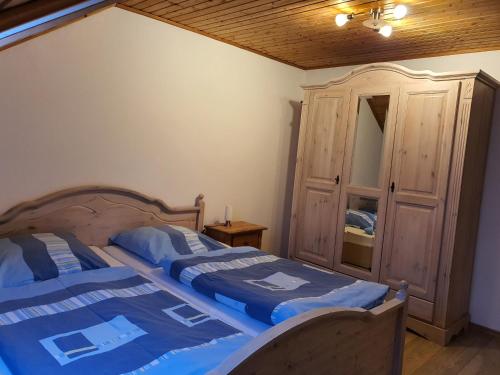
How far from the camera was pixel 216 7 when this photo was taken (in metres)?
2.65

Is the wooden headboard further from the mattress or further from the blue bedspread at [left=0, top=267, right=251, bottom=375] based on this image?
the blue bedspread at [left=0, top=267, right=251, bottom=375]

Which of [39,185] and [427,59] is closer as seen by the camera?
[39,185]

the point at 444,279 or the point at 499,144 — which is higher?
the point at 499,144

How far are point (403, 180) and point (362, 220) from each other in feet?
1.61

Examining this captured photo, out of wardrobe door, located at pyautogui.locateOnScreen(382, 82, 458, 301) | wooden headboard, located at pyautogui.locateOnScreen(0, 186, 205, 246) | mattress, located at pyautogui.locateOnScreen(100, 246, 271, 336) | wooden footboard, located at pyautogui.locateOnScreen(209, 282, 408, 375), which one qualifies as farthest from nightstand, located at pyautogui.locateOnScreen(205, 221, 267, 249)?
wooden footboard, located at pyautogui.locateOnScreen(209, 282, 408, 375)

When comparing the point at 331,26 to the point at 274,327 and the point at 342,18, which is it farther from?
the point at 274,327

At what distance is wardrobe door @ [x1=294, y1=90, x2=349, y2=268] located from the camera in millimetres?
3512

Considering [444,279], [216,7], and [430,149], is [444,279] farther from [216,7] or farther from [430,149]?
[216,7]

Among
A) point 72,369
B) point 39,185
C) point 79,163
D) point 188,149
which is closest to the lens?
point 72,369

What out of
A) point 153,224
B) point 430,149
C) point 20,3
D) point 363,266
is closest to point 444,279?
point 363,266

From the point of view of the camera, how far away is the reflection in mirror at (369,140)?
10.7ft

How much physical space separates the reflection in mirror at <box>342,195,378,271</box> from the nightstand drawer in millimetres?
741

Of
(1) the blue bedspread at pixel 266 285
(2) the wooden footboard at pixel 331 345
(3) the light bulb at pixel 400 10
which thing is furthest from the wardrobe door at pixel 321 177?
(2) the wooden footboard at pixel 331 345

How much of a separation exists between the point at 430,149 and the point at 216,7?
1.81m
